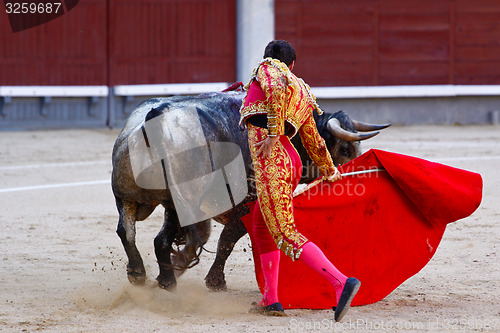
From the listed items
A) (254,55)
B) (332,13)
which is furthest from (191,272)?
(332,13)

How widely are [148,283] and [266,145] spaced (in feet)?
3.08

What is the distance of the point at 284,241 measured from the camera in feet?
9.45

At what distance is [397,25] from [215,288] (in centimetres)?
759

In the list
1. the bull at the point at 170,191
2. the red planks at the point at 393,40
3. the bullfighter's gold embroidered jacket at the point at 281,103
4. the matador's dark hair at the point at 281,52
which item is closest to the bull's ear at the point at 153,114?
the bull at the point at 170,191

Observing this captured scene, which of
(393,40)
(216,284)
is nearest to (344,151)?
(216,284)

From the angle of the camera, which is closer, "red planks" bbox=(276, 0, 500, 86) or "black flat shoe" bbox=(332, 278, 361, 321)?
"black flat shoe" bbox=(332, 278, 361, 321)

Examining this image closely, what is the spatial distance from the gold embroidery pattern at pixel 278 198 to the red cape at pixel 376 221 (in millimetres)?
382

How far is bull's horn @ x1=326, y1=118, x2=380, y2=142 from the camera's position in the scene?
363cm

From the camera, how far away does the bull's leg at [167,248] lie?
130 inches

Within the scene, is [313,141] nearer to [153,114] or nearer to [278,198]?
[278,198]

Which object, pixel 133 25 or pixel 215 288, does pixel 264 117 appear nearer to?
pixel 215 288

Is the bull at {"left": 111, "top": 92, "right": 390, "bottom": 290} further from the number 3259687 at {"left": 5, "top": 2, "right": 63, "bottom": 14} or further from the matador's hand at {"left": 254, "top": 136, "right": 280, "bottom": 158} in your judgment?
the number 3259687 at {"left": 5, "top": 2, "right": 63, "bottom": 14}

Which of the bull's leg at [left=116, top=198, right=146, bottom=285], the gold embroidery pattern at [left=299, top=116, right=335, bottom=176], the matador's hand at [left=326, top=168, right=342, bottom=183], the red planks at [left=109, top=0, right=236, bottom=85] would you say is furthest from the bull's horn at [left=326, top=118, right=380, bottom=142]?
the red planks at [left=109, top=0, right=236, bottom=85]

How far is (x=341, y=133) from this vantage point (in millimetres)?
3701
